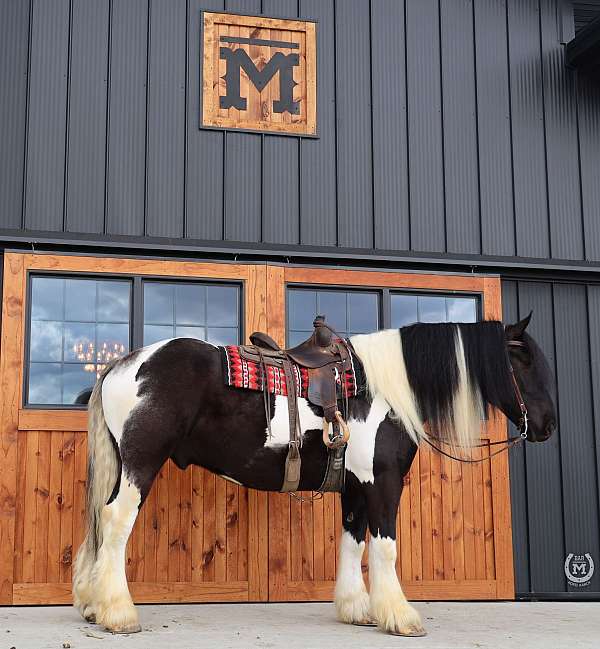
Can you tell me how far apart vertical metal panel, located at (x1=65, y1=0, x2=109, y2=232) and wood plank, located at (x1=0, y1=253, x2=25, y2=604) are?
539 mm

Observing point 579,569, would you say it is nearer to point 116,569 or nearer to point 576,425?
point 576,425

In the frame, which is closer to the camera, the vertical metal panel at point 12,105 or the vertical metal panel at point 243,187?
the vertical metal panel at point 12,105

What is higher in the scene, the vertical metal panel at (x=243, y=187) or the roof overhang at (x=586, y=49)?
the roof overhang at (x=586, y=49)

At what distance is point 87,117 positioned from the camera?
6.12m

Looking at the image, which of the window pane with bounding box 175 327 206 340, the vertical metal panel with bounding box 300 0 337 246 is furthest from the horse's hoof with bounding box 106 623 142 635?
the vertical metal panel with bounding box 300 0 337 246

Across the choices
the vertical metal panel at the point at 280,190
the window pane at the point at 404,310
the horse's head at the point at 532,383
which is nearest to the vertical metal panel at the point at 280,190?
the vertical metal panel at the point at 280,190

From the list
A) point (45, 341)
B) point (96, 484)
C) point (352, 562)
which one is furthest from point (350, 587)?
point (45, 341)

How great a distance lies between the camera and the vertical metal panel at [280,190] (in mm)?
6262

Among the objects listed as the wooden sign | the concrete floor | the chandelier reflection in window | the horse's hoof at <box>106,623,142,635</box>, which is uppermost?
the wooden sign

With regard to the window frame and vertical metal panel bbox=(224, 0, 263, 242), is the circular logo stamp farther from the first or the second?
vertical metal panel bbox=(224, 0, 263, 242)

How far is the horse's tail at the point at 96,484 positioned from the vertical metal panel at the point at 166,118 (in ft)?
5.60

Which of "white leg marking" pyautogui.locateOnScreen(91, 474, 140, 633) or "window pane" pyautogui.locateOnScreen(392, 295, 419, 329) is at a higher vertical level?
"window pane" pyautogui.locateOnScreen(392, 295, 419, 329)

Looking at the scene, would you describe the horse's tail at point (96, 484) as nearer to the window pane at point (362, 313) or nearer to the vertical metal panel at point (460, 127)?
the window pane at point (362, 313)

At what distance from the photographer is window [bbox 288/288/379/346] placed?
20.3ft
